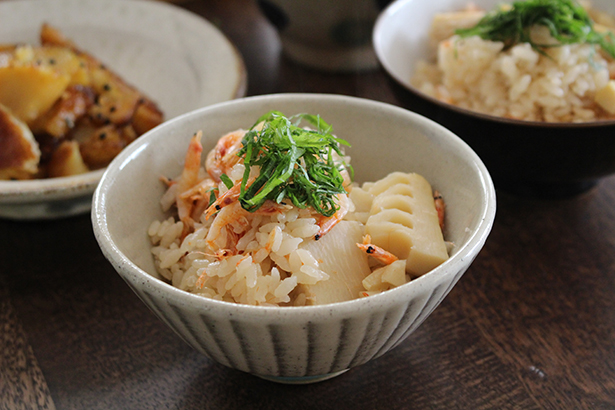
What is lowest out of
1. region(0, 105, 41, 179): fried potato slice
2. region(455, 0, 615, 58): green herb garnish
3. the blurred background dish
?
region(0, 105, 41, 179): fried potato slice

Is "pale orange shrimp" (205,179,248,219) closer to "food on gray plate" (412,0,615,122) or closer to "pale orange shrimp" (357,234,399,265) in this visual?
"pale orange shrimp" (357,234,399,265)

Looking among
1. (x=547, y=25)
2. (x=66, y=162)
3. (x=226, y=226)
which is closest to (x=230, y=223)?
(x=226, y=226)

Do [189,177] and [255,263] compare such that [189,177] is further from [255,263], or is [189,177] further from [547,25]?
[547,25]

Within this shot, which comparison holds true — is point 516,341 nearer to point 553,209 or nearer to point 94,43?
point 553,209

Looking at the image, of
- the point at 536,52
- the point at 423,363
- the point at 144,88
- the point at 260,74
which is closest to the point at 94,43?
the point at 144,88

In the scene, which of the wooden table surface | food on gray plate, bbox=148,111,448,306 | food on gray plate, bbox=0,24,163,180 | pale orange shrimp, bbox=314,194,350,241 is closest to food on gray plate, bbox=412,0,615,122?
the wooden table surface

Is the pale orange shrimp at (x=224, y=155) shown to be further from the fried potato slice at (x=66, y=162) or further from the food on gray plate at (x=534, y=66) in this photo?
the food on gray plate at (x=534, y=66)

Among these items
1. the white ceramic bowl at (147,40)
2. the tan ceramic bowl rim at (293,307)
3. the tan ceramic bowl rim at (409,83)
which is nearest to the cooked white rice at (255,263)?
the tan ceramic bowl rim at (293,307)
